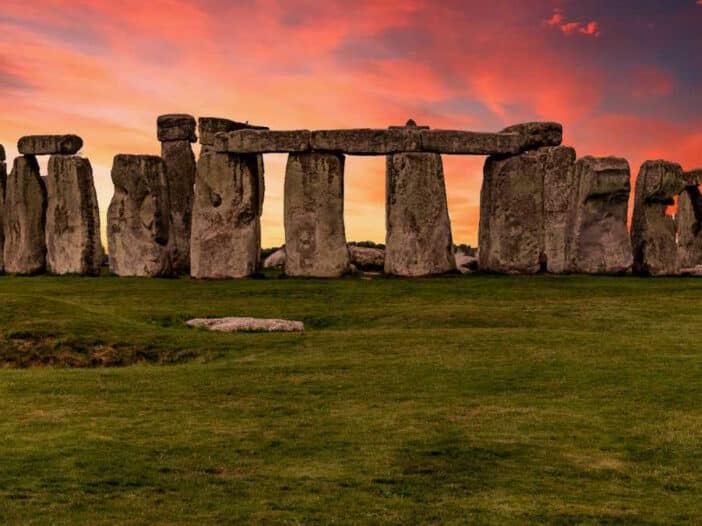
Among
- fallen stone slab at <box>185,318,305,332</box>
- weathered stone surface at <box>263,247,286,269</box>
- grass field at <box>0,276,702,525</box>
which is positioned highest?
weathered stone surface at <box>263,247,286,269</box>

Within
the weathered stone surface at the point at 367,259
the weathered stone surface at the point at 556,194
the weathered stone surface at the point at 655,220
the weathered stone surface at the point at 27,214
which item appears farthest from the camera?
the weathered stone surface at the point at 367,259

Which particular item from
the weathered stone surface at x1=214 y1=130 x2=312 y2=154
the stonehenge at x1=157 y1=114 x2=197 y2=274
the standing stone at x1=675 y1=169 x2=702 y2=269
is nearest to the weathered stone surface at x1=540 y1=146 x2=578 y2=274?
the weathered stone surface at x1=214 y1=130 x2=312 y2=154

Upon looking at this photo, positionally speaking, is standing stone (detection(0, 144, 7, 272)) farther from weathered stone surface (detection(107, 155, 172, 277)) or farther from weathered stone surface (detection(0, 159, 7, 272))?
weathered stone surface (detection(107, 155, 172, 277))

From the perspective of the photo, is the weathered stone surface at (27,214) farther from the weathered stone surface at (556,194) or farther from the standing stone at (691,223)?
the standing stone at (691,223)

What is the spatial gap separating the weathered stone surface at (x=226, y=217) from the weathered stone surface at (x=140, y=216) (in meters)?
1.72

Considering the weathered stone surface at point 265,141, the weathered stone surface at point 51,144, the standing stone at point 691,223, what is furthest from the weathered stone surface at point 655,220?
the weathered stone surface at point 51,144

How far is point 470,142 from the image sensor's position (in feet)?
94.9

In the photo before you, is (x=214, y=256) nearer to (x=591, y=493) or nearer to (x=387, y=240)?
(x=387, y=240)

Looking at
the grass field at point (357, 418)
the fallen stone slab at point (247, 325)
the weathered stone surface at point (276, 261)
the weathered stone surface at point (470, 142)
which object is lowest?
the grass field at point (357, 418)

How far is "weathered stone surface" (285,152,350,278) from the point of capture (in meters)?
28.6

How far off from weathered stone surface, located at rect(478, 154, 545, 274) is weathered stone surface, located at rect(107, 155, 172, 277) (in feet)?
31.6

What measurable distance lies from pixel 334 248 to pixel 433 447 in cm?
1845

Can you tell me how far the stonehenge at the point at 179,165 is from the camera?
3366 cm

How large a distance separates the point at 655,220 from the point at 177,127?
50.0ft
